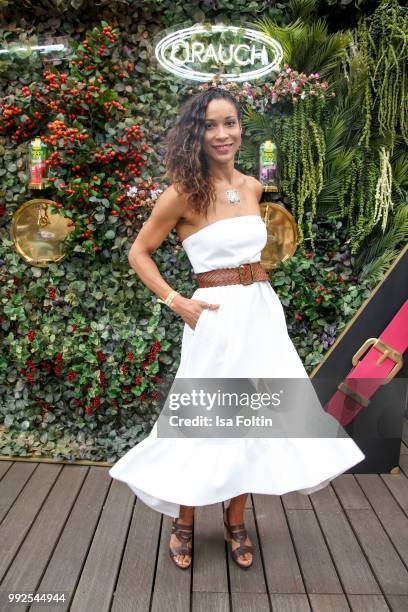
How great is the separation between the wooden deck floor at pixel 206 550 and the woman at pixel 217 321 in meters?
0.32

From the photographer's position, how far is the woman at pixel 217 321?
1.99 m

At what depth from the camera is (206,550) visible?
2.30 m

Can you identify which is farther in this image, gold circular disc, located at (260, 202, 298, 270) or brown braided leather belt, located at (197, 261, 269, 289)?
gold circular disc, located at (260, 202, 298, 270)

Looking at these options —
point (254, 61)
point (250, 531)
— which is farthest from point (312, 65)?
point (250, 531)

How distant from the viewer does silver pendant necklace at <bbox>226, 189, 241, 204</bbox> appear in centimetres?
206

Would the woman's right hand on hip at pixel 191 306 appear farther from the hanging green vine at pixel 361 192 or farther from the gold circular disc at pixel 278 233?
the hanging green vine at pixel 361 192

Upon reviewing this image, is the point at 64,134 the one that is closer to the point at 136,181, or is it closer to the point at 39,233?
the point at 136,181

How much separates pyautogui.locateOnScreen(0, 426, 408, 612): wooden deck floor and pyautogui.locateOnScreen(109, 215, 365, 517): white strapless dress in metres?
0.33

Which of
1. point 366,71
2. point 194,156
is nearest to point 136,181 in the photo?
point 194,156

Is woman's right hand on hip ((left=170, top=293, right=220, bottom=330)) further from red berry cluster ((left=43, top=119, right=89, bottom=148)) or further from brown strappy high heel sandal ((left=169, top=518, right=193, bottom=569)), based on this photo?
red berry cluster ((left=43, top=119, right=89, bottom=148))

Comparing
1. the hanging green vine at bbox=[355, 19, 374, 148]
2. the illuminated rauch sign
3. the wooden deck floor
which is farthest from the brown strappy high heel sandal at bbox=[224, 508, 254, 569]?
the illuminated rauch sign

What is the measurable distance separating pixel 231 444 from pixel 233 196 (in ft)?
2.97

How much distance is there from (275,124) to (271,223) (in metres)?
0.51

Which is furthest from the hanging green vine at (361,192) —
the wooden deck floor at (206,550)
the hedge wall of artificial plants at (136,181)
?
the wooden deck floor at (206,550)
